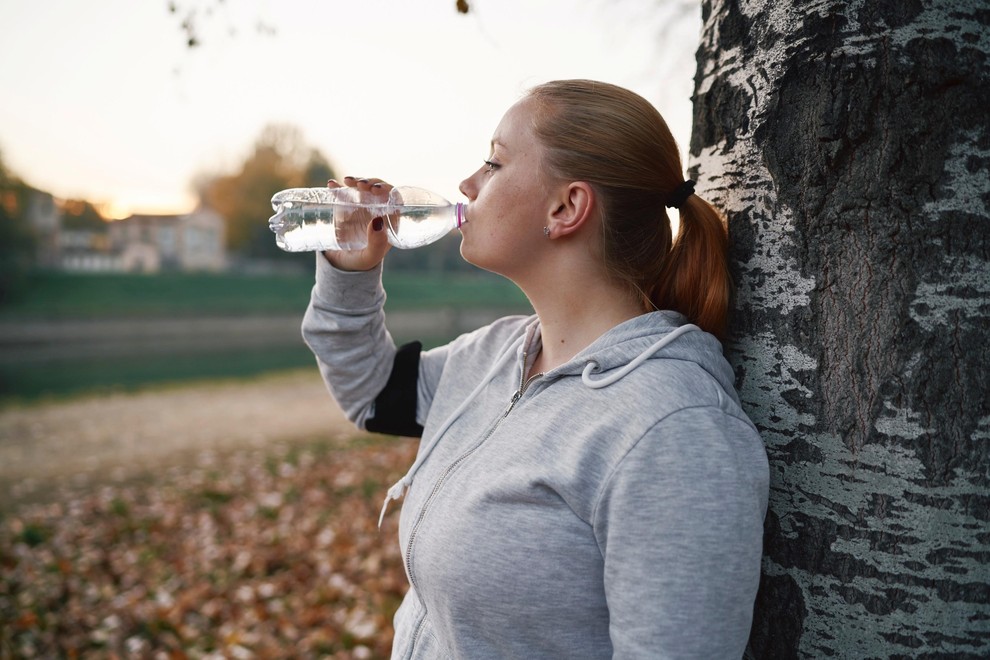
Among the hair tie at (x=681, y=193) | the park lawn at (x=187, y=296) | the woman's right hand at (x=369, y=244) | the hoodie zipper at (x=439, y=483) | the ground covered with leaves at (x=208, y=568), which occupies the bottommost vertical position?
the park lawn at (x=187, y=296)

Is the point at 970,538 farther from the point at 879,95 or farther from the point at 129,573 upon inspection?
the point at 129,573

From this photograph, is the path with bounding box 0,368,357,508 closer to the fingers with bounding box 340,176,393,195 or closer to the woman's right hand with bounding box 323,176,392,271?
the woman's right hand with bounding box 323,176,392,271

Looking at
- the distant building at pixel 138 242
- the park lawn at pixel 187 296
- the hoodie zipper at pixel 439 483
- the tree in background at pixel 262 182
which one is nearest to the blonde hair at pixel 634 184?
the hoodie zipper at pixel 439 483

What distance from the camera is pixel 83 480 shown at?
7.25 metres

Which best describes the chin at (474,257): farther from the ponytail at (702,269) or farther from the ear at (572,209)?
the ponytail at (702,269)

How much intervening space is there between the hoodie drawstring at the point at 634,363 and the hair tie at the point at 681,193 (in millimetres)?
319

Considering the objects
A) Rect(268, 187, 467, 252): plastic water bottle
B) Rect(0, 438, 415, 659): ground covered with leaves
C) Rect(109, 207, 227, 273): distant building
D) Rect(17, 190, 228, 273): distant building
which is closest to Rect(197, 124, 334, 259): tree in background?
Rect(17, 190, 228, 273): distant building

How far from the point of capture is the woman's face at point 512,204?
5.03ft

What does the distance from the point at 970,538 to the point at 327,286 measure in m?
1.57

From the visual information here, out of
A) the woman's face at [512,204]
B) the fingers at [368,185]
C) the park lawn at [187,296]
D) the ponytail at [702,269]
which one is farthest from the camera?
the park lawn at [187,296]

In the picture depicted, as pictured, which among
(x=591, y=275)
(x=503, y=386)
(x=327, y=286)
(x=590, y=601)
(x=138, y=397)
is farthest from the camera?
(x=138, y=397)

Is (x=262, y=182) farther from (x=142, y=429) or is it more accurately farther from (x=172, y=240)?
(x=142, y=429)

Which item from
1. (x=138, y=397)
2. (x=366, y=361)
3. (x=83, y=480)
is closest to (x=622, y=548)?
(x=366, y=361)

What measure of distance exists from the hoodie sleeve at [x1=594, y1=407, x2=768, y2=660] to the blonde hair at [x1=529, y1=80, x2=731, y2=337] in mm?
385
